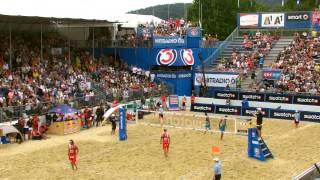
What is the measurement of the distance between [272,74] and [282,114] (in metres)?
8.26

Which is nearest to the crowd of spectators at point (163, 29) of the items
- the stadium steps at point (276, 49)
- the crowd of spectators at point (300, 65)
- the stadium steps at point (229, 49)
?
the stadium steps at point (229, 49)

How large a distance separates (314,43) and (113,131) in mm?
22528

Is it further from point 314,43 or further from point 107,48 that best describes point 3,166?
point 314,43

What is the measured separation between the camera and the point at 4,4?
30.0m

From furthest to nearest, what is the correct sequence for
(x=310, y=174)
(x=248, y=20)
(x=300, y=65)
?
1. (x=248, y=20)
2. (x=300, y=65)
3. (x=310, y=174)

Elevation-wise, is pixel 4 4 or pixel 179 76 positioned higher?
pixel 4 4

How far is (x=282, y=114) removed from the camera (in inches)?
1310

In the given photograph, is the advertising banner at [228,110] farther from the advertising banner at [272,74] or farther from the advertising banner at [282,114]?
the advertising banner at [272,74]

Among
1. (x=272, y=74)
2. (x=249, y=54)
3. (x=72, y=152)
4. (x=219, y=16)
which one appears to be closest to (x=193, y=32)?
(x=249, y=54)

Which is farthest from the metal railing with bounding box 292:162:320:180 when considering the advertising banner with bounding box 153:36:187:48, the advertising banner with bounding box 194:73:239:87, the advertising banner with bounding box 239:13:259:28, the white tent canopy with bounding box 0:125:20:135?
the advertising banner with bounding box 239:13:259:28

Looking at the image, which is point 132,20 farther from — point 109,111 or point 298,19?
point 109,111

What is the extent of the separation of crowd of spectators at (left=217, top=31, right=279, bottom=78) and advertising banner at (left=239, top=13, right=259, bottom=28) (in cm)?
95

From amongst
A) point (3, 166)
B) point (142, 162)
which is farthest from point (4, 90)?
point (142, 162)

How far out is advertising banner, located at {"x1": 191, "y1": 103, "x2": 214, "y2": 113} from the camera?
119 feet
